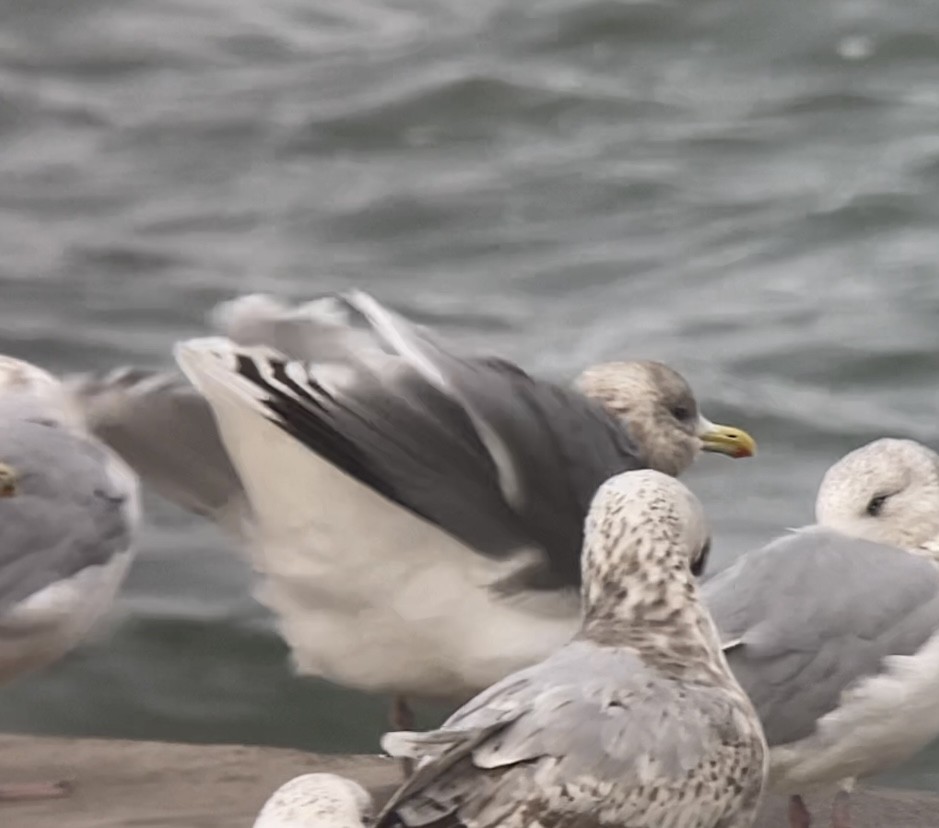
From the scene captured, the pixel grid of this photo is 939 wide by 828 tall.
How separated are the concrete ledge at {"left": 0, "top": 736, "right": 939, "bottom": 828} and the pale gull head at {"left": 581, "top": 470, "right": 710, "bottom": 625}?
1.09 m

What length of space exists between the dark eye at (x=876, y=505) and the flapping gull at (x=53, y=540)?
1449mm

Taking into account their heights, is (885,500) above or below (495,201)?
above

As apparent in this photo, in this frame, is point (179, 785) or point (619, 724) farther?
point (179, 785)

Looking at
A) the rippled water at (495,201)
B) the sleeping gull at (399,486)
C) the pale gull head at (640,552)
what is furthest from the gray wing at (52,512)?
the rippled water at (495,201)

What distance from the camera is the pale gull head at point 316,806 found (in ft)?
9.20

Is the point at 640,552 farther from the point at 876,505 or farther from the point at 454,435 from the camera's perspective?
the point at 876,505

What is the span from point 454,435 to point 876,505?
85cm

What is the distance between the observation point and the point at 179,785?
484cm

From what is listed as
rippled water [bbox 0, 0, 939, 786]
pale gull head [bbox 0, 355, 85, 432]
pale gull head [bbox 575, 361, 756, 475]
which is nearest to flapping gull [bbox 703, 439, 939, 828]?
pale gull head [bbox 575, 361, 756, 475]

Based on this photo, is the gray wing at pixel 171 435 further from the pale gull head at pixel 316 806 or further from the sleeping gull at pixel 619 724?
the pale gull head at pixel 316 806

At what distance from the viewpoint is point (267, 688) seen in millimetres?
7066

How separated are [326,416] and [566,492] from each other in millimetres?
563

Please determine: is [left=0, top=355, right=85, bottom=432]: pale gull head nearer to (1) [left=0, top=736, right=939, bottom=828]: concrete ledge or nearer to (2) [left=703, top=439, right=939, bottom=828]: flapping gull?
(1) [left=0, top=736, right=939, bottom=828]: concrete ledge

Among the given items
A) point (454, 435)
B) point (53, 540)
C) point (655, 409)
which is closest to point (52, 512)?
point (53, 540)
